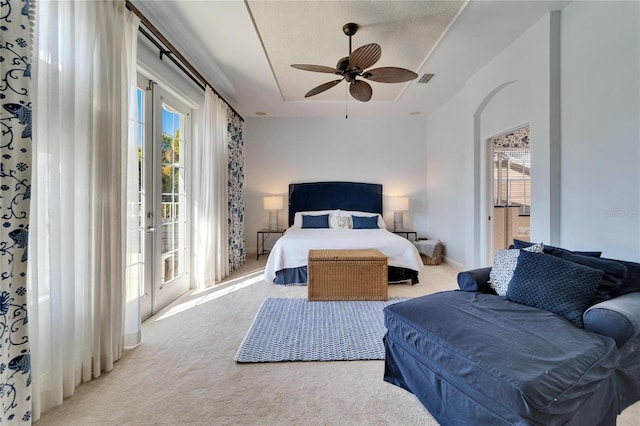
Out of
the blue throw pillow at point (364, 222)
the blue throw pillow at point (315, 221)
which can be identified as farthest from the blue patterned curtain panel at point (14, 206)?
the blue throw pillow at point (364, 222)

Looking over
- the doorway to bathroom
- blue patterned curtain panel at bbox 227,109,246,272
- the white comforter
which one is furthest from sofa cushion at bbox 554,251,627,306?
blue patterned curtain panel at bbox 227,109,246,272

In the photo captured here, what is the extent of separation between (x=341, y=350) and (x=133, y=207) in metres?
1.97

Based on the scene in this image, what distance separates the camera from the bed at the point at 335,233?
139 inches

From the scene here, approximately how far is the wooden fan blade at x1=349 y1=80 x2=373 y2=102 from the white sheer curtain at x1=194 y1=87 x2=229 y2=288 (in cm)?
188

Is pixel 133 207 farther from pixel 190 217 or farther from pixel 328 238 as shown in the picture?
pixel 328 238

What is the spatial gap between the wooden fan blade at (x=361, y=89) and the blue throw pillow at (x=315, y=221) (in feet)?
8.04

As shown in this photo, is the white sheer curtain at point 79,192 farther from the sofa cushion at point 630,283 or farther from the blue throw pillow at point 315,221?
the blue throw pillow at point 315,221

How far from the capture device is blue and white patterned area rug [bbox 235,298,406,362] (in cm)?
198

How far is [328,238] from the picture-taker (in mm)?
3744

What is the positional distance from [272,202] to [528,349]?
4462mm

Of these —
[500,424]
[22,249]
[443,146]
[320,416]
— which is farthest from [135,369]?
[443,146]

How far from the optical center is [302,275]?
11.7ft

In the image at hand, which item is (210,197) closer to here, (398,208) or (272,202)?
(272,202)

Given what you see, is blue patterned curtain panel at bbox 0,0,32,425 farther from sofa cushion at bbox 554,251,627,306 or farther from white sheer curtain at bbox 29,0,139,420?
sofa cushion at bbox 554,251,627,306
